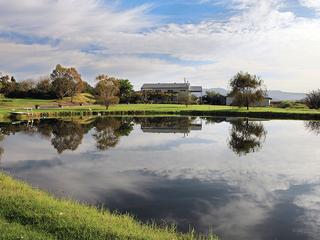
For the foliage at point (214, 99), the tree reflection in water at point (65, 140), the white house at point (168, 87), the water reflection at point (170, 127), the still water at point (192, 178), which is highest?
the white house at point (168, 87)

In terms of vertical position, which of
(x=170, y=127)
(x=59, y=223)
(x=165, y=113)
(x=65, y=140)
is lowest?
(x=65, y=140)

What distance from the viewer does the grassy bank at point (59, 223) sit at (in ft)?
30.0

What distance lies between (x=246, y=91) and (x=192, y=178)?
60.4m

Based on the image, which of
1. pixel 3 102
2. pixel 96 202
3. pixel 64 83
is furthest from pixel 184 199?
pixel 64 83

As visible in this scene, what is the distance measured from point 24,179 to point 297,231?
12.3 m

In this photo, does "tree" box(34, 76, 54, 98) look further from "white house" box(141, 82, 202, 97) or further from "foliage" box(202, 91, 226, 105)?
"white house" box(141, 82, 202, 97)

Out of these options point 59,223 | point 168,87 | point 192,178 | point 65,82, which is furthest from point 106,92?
point 168,87

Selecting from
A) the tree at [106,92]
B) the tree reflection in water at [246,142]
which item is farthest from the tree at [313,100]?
the tree reflection in water at [246,142]

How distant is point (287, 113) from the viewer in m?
68.1

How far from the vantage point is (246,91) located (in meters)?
77.4

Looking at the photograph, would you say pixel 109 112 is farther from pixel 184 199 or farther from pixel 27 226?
pixel 27 226

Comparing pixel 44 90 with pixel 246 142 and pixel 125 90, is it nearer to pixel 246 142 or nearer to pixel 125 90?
pixel 125 90

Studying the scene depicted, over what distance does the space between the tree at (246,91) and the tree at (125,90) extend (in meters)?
34.9

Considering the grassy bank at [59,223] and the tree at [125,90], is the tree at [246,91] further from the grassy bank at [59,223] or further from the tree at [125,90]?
the grassy bank at [59,223]
